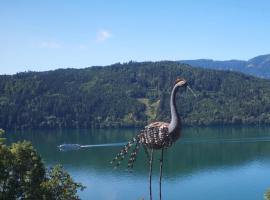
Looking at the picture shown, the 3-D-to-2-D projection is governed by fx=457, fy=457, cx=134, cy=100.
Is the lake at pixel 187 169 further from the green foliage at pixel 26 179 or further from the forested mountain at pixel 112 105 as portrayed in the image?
the forested mountain at pixel 112 105

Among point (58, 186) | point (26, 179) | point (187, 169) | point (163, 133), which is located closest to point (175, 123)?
point (163, 133)

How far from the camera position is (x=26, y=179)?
1898 centimetres

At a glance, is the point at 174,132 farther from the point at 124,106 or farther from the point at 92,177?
the point at 124,106

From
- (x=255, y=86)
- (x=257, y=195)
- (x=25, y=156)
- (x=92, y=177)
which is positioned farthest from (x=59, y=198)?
(x=255, y=86)

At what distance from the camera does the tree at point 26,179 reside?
59.2 ft

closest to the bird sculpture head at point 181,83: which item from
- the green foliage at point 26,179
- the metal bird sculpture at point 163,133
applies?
the metal bird sculpture at point 163,133

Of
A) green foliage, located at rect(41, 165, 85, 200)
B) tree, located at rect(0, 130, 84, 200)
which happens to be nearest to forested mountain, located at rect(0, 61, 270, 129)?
green foliage, located at rect(41, 165, 85, 200)

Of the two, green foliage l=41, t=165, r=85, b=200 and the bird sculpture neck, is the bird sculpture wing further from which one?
green foliage l=41, t=165, r=85, b=200

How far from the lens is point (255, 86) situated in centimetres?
19538

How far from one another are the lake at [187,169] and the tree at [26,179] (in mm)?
35705

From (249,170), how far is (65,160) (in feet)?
111

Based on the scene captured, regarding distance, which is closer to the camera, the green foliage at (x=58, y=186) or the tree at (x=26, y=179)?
the tree at (x=26, y=179)

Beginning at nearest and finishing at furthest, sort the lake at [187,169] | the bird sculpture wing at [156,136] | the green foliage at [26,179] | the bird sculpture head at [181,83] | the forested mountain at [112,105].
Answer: the bird sculpture head at [181,83]
the bird sculpture wing at [156,136]
the green foliage at [26,179]
the lake at [187,169]
the forested mountain at [112,105]

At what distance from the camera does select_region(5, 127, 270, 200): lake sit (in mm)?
59625
